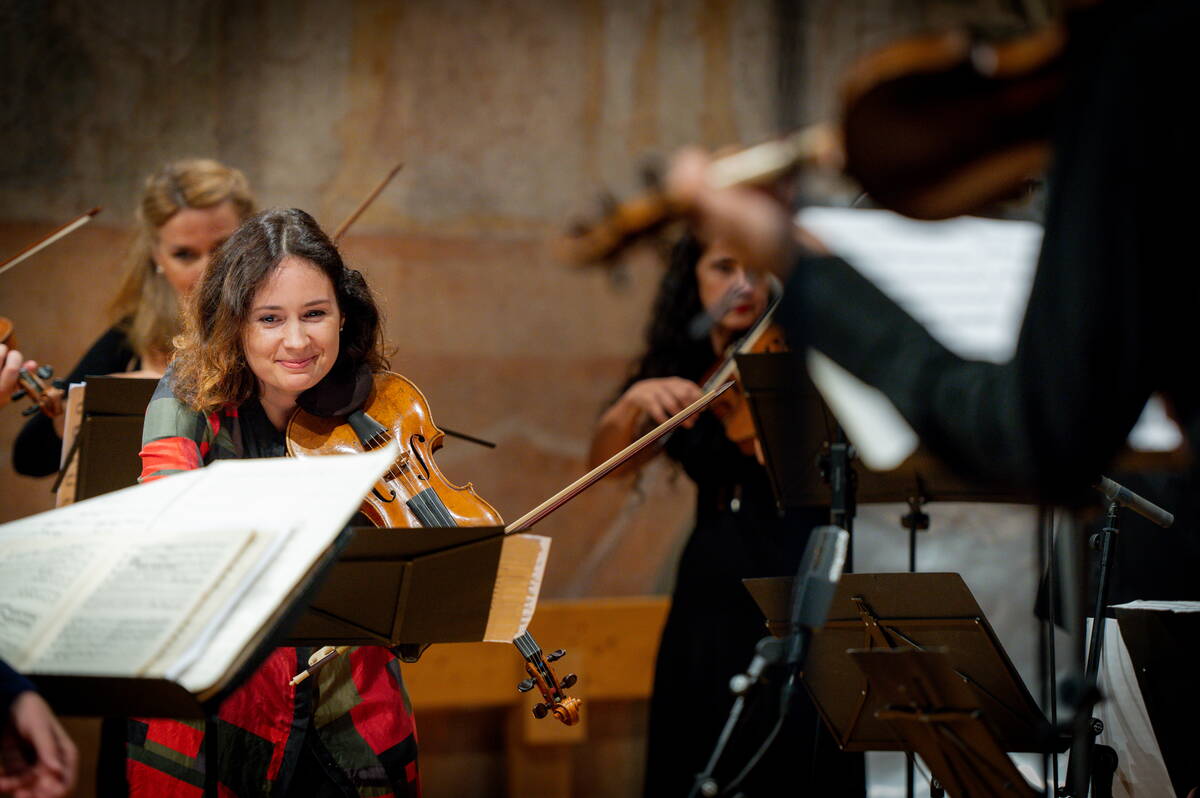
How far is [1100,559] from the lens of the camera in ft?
6.91

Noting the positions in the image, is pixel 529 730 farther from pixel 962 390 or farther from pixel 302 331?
pixel 962 390

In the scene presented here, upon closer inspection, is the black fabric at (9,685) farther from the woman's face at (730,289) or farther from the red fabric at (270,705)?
the woman's face at (730,289)

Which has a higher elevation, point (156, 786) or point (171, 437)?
point (171, 437)

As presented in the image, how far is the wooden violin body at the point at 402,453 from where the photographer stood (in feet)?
6.26

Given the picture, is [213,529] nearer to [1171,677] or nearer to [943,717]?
[943,717]

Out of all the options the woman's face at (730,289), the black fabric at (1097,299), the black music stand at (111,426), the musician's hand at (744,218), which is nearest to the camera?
the black fabric at (1097,299)

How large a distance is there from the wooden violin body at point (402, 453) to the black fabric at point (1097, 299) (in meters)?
1.08

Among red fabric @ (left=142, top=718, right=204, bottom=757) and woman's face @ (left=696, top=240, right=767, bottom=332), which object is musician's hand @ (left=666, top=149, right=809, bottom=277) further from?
woman's face @ (left=696, top=240, right=767, bottom=332)

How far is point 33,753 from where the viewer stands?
1.16 m

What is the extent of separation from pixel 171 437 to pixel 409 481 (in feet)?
1.27

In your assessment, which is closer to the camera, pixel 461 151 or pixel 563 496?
pixel 563 496

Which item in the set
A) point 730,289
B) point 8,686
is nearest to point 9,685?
point 8,686

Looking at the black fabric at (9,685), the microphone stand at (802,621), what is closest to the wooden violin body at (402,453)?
the microphone stand at (802,621)

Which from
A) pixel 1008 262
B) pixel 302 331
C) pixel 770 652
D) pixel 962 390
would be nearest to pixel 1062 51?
pixel 962 390
